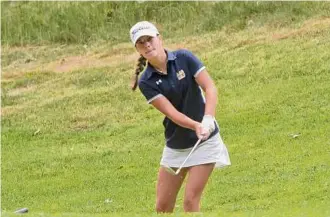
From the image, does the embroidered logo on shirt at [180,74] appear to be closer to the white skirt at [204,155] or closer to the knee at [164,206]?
the white skirt at [204,155]

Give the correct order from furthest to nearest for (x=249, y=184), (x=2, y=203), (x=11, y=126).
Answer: (x=11, y=126)
(x=2, y=203)
(x=249, y=184)

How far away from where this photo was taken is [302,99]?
1530 centimetres

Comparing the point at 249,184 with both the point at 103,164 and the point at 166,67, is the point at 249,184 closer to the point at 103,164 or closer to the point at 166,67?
the point at 103,164

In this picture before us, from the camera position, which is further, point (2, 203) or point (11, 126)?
point (11, 126)

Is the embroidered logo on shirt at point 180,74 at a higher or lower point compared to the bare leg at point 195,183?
higher

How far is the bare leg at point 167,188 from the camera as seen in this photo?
7.58m

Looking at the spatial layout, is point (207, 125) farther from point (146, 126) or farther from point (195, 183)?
point (146, 126)

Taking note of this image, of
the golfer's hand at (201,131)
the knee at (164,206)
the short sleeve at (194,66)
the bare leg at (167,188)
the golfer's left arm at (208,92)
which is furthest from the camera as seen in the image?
the knee at (164,206)

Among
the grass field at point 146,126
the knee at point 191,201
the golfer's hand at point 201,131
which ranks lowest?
the grass field at point 146,126

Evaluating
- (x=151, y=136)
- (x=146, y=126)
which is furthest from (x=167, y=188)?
(x=146, y=126)

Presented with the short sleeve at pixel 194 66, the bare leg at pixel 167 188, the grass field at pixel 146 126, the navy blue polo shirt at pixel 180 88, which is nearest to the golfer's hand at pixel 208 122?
the navy blue polo shirt at pixel 180 88

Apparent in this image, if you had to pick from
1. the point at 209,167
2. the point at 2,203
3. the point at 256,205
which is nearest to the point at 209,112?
the point at 209,167

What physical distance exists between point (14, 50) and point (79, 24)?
5.63ft

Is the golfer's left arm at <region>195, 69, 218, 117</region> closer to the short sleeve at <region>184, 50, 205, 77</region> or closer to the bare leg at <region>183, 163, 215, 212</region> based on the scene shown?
the short sleeve at <region>184, 50, 205, 77</region>
